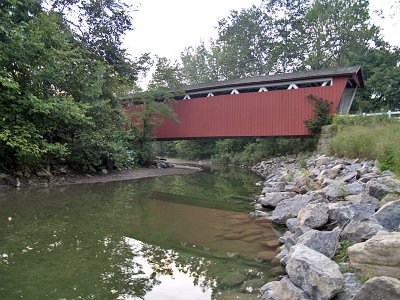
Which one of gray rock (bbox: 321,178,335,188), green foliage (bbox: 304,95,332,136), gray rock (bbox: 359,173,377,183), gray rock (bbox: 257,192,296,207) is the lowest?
gray rock (bbox: 257,192,296,207)

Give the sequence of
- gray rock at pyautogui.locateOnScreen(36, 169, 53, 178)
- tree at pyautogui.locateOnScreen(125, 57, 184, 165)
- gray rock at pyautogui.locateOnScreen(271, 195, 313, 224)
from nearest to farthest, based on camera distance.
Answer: gray rock at pyautogui.locateOnScreen(271, 195, 313, 224), gray rock at pyautogui.locateOnScreen(36, 169, 53, 178), tree at pyautogui.locateOnScreen(125, 57, 184, 165)

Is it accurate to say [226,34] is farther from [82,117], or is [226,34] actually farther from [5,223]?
[5,223]

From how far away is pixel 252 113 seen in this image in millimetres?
16062

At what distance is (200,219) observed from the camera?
592 centimetres

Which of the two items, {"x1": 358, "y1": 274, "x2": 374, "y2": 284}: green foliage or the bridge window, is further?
the bridge window

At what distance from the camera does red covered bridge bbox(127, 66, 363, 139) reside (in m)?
14.6

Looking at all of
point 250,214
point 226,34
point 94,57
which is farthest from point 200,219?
point 226,34

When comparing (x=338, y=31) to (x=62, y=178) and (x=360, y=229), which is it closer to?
(x=62, y=178)

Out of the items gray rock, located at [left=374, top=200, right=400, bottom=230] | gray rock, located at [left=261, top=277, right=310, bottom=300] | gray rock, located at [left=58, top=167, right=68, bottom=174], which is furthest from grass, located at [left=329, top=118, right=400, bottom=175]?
gray rock, located at [left=58, top=167, right=68, bottom=174]

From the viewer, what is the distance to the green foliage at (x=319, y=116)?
1400cm

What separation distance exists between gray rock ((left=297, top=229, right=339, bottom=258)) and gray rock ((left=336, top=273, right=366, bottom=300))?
621mm

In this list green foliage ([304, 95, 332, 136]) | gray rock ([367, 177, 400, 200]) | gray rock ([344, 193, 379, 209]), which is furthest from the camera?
green foliage ([304, 95, 332, 136])

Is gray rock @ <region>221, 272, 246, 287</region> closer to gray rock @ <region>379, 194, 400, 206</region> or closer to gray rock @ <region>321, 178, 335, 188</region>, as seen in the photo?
gray rock @ <region>379, 194, 400, 206</region>

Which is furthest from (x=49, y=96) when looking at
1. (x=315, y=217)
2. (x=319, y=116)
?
(x=319, y=116)
